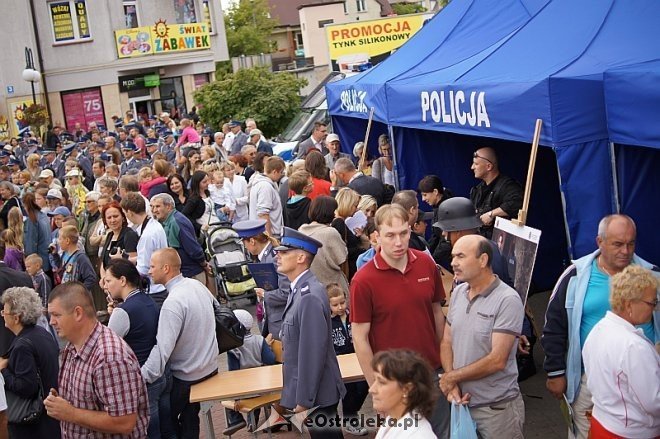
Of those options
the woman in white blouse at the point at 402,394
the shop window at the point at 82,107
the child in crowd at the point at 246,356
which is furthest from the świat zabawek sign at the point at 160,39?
the woman in white blouse at the point at 402,394

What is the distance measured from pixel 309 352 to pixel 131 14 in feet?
127

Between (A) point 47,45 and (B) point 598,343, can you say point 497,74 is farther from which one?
(A) point 47,45

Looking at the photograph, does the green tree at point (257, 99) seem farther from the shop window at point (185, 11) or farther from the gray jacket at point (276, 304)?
the shop window at point (185, 11)

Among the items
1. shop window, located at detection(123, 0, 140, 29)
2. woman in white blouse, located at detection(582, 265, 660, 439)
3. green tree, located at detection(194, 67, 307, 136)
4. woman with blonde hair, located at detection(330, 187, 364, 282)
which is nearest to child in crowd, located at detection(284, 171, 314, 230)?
woman with blonde hair, located at detection(330, 187, 364, 282)

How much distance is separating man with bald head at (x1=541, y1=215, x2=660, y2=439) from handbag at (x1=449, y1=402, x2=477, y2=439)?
28.0 inches

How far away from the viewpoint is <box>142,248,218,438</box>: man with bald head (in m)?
5.89

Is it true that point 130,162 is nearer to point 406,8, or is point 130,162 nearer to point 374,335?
point 374,335

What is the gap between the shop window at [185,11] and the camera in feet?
141

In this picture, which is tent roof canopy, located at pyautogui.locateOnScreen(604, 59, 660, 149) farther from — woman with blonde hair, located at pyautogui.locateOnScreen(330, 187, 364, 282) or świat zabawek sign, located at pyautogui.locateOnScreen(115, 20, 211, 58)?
świat zabawek sign, located at pyautogui.locateOnScreen(115, 20, 211, 58)

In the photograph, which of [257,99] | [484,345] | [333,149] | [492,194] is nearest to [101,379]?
[484,345]

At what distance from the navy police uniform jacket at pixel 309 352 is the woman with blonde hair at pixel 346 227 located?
2257 mm

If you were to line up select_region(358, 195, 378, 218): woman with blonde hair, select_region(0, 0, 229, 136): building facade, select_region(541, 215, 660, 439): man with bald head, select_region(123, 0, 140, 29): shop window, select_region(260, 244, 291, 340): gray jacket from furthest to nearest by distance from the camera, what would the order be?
1. select_region(123, 0, 140, 29): shop window
2. select_region(0, 0, 229, 136): building facade
3. select_region(358, 195, 378, 218): woman with blonde hair
4. select_region(260, 244, 291, 340): gray jacket
5. select_region(541, 215, 660, 439): man with bald head

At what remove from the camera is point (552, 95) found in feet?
19.3

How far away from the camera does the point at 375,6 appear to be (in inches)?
3846
